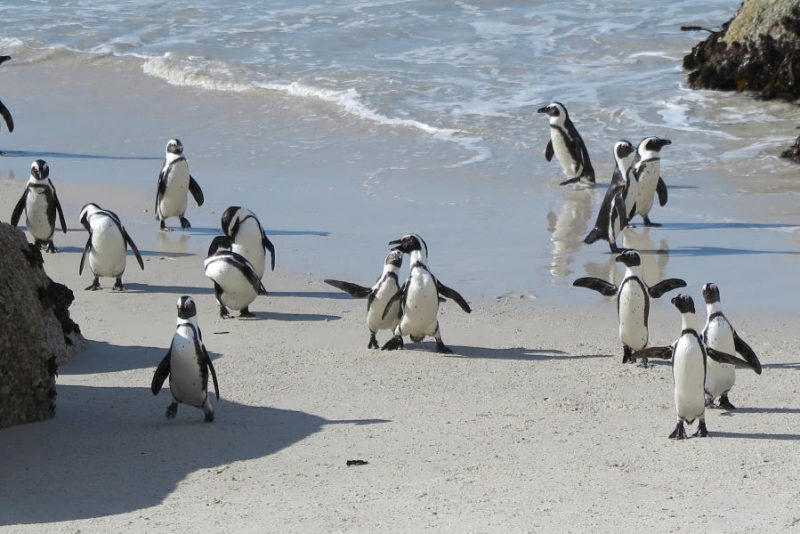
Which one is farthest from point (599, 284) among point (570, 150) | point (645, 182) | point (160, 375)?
point (570, 150)

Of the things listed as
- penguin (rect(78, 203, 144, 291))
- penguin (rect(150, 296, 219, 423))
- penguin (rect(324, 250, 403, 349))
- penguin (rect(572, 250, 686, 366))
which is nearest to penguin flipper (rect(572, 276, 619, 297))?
penguin (rect(572, 250, 686, 366))

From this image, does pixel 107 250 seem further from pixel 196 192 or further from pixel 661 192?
pixel 661 192

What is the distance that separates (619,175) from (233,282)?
4007mm

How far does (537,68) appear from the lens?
19281 mm

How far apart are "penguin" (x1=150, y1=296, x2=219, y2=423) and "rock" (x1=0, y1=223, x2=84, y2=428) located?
543 millimetres

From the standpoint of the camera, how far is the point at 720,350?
682 cm

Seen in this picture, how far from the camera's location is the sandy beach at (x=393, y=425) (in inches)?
208

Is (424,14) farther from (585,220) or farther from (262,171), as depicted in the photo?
(585,220)

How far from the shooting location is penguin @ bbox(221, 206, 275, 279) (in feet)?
31.8

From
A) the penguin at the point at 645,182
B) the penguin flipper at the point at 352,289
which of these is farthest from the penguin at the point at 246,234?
the penguin at the point at 645,182

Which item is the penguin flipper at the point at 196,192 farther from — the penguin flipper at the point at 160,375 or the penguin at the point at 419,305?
the penguin flipper at the point at 160,375

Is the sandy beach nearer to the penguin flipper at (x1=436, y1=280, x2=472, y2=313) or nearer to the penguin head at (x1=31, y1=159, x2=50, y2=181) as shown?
the penguin flipper at (x1=436, y1=280, x2=472, y2=313)

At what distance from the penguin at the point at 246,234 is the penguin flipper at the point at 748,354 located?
3.96m

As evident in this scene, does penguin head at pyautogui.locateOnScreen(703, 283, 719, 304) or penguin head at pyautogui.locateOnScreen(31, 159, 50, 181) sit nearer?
penguin head at pyautogui.locateOnScreen(703, 283, 719, 304)
